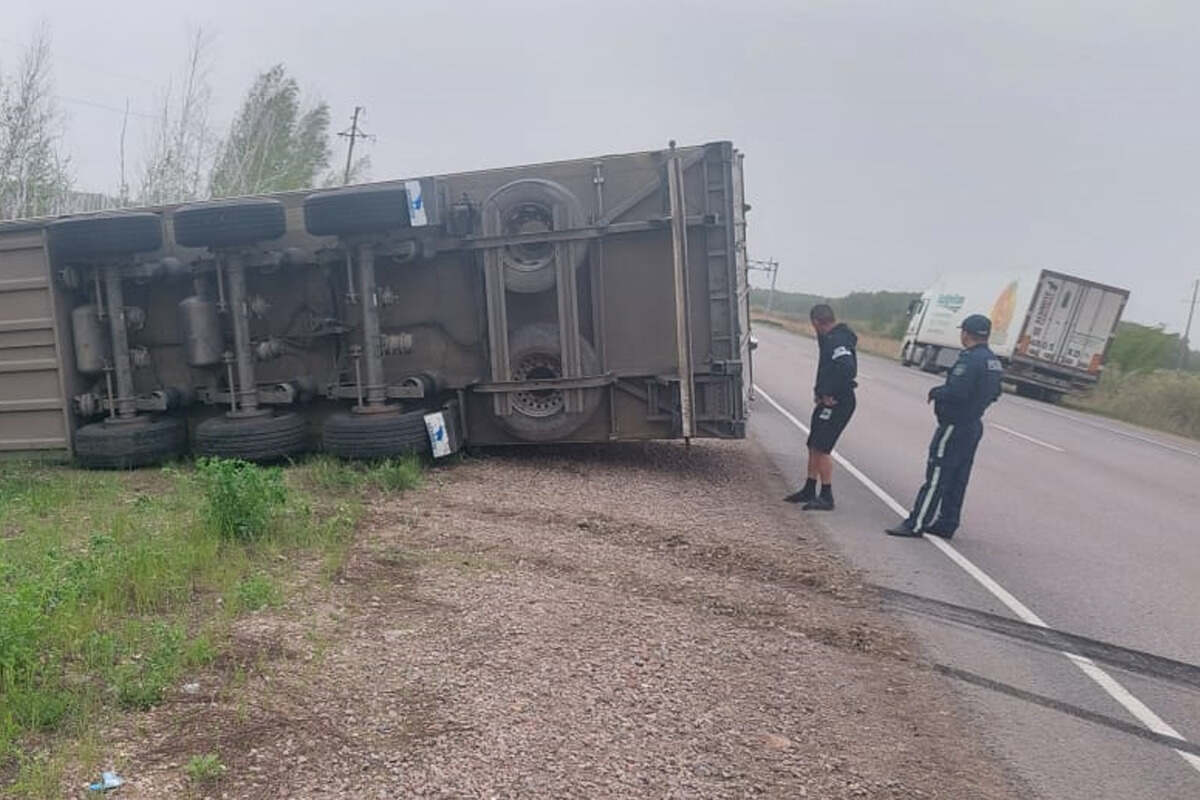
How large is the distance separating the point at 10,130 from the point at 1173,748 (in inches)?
763

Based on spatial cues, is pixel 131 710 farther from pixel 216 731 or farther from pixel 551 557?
pixel 551 557

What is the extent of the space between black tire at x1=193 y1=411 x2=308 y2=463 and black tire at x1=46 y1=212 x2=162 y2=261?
1635mm

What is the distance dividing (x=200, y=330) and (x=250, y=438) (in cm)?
109

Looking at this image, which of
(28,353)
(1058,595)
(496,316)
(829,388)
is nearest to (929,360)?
(829,388)

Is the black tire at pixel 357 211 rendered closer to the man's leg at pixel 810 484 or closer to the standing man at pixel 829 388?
the standing man at pixel 829 388

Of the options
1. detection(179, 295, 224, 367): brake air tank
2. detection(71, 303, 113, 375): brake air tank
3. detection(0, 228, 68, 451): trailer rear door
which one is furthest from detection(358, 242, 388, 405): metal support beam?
detection(0, 228, 68, 451): trailer rear door

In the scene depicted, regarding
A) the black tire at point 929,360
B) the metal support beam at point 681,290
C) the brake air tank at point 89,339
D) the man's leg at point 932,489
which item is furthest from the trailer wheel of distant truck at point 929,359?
the brake air tank at point 89,339

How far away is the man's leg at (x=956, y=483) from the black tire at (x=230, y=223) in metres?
5.77

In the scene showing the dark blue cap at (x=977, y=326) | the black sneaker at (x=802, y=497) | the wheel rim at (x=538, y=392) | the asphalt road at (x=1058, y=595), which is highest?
the dark blue cap at (x=977, y=326)

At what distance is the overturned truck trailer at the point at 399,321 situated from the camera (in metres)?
8.02

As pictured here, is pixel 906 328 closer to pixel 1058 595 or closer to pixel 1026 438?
pixel 1026 438

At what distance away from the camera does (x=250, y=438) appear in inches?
311

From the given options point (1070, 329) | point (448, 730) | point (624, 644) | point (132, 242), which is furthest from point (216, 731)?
point (1070, 329)

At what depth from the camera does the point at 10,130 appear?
1681 cm
